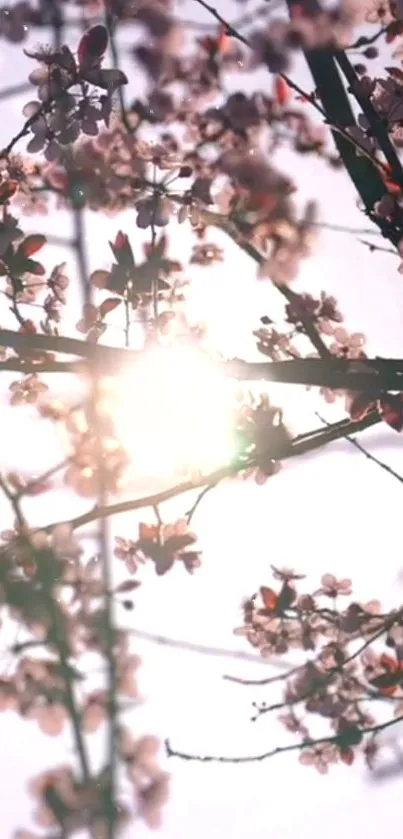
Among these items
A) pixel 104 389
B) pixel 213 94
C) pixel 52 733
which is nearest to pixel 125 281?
pixel 104 389

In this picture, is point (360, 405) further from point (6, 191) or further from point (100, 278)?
point (6, 191)

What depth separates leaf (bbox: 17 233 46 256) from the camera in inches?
141

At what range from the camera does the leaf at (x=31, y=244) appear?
359cm

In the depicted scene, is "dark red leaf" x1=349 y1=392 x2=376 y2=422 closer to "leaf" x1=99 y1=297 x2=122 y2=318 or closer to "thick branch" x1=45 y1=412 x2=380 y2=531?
"thick branch" x1=45 y1=412 x2=380 y2=531

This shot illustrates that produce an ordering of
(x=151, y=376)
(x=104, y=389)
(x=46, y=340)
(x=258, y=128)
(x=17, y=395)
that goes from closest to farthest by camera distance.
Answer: (x=46, y=340)
(x=151, y=376)
(x=104, y=389)
(x=258, y=128)
(x=17, y=395)

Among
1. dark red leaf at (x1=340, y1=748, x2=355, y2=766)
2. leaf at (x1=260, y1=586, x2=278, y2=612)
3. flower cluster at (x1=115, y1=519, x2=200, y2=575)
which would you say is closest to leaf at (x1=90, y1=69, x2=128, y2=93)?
flower cluster at (x1=115, y1=519, x2=200, y2=575)

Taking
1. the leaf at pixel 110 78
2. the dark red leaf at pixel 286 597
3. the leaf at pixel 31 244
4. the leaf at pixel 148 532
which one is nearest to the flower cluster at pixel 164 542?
the leaf at pixel 148 532

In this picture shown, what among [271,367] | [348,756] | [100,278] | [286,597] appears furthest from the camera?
[286,597]

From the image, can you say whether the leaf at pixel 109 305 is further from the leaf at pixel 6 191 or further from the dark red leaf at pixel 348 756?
the dark red leaf at pixel 348 756

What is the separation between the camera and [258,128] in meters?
4.01

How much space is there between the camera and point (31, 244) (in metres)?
3.63

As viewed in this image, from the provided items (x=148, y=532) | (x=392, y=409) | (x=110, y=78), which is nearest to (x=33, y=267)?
(x=110, y=78)

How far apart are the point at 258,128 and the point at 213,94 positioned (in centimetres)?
41

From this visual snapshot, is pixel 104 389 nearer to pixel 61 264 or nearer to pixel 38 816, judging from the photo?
pixel 61 264
